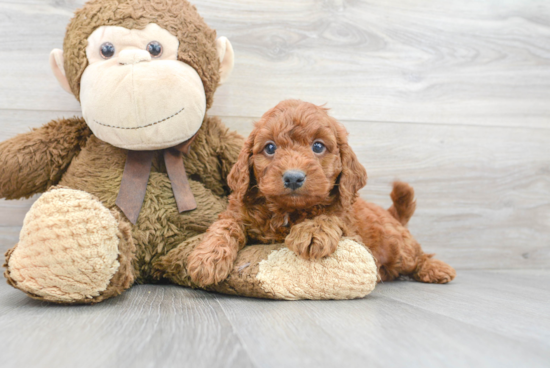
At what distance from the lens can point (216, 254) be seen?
1.13m

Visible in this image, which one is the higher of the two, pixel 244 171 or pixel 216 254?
pixel 244 171

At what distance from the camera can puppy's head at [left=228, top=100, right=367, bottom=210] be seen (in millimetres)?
1111

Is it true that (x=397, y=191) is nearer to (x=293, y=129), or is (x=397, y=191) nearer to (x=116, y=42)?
(x=293, y=129)

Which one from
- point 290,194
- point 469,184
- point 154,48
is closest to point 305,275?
point 290,194

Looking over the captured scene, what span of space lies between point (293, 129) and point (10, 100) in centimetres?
117

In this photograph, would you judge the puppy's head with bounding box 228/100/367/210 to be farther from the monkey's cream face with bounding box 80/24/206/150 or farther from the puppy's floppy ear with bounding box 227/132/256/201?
the monkey's cream face with bounding box 80/24/206/150

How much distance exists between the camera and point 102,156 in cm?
142

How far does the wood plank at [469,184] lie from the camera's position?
191 cm

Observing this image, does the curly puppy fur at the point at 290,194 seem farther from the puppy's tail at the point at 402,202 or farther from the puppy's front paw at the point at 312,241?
the puppy's tail at the point at 402,202

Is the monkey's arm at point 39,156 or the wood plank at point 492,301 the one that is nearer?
the wood plank at point 492,301

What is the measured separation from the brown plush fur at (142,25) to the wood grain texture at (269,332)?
0.71 m

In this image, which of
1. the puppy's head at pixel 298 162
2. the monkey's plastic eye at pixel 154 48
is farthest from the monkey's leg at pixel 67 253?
the monkey's plastic eye at pixel 154 48

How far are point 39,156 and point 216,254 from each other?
724 mm

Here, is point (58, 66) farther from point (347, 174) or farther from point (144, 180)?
point (347, 174)
